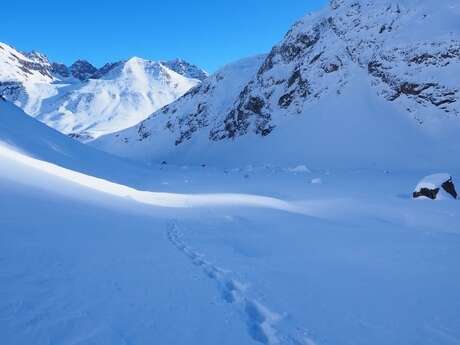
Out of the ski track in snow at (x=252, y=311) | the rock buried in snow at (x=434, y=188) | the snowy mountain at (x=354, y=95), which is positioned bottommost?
the ski track in snow at (x=252, y=311)

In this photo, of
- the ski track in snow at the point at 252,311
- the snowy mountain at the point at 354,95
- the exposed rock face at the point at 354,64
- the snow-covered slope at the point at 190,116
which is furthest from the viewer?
the snow-covered slope at the point at 190,116

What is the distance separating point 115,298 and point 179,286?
3.13 feet

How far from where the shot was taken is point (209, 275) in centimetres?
594

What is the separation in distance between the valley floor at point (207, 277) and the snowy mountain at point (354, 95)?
104 ft

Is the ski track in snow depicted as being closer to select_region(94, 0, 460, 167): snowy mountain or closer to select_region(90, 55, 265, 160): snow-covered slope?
select_region(94, 0, 460, 167): snowy mountain

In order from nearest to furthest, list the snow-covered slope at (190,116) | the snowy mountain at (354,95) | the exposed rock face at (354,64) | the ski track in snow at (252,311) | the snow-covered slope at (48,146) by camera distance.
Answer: the ski track in snow at (252,311), the snow-covered slope at (48,146), the snowy mountain at (354,95), the exposed rock face at (354,64), the snow-covered slope at (190,116)

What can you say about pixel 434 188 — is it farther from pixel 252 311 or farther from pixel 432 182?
pixel 252 311

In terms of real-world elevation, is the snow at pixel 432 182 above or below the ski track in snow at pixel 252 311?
above

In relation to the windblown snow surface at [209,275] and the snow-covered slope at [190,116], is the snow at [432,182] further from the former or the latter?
the snow-covered slope at [190,116]

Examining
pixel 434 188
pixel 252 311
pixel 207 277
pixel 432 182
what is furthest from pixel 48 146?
pixel 252 311

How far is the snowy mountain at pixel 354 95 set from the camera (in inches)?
1668

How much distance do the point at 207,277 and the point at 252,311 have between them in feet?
4.26

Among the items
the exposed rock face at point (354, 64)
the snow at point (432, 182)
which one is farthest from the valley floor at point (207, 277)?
the exposed rock face at point (354, 64)

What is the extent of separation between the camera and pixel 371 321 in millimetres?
4496
